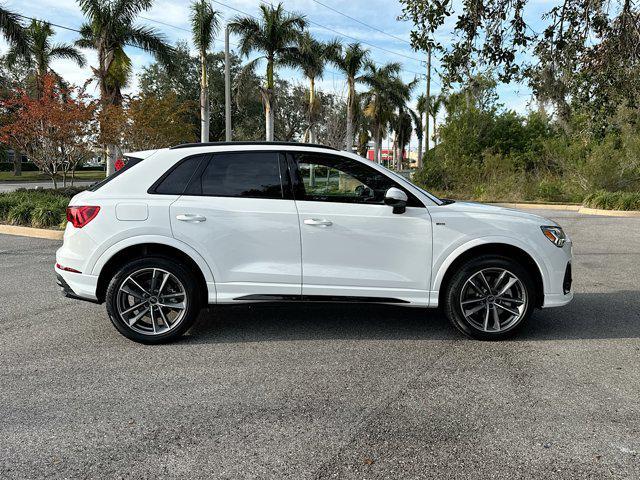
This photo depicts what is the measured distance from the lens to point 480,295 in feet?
16.1

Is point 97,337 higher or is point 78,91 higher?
point 78,91

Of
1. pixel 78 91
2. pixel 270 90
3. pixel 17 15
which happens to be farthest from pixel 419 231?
pixel 270 90

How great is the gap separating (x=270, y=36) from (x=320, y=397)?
2860cm

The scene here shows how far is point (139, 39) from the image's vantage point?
2445 cm

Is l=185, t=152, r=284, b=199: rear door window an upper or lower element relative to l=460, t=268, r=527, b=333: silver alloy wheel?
upper

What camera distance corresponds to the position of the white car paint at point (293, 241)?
4770 millimetres

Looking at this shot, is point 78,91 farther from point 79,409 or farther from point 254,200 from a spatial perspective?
point 79,409

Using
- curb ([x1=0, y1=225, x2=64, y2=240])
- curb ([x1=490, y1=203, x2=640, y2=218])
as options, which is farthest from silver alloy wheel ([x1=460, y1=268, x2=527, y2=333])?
curb ([x1=490, y1=203, x2=640, y2=218])

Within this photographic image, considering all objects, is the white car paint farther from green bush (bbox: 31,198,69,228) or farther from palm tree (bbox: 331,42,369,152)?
palm tree (bbox: 331,42,369,152)

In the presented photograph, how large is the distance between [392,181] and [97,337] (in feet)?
10.3

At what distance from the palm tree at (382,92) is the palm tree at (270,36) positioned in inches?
315

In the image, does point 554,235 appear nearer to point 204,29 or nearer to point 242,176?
point 242,176

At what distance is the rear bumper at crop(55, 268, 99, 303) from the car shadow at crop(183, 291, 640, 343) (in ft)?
3.18

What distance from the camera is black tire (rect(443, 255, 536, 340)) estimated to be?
15.9 feet
